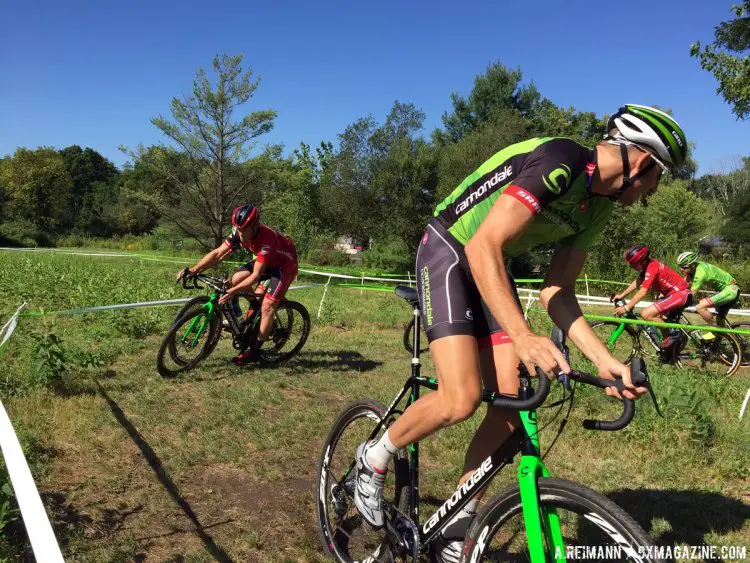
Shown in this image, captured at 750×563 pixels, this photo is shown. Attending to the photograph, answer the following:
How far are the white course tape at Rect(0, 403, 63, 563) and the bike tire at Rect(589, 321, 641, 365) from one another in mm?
9320


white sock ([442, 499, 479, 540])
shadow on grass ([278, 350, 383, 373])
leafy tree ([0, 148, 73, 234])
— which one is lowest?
shadow on grass ([278, 350, 383, 373])

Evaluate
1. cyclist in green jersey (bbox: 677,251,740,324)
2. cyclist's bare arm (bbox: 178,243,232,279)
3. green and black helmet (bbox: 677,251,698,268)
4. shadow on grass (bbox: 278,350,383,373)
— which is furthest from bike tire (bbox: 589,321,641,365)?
cyclist's bare arm (bbox: 178,243,232,279)

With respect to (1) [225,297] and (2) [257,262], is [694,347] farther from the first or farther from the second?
(1) [225,297]

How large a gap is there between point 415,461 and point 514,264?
116 feet

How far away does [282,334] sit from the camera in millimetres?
7902

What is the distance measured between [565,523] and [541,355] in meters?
0.83

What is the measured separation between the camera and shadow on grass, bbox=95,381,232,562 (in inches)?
129

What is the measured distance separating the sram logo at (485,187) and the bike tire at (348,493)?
1.26 meters

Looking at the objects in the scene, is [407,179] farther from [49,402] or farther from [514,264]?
[49,402]

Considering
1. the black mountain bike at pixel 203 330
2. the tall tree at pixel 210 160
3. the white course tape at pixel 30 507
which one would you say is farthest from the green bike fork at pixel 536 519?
the tall tree at pixel 210 160

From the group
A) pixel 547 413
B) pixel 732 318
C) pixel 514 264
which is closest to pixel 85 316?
pixel 547 413

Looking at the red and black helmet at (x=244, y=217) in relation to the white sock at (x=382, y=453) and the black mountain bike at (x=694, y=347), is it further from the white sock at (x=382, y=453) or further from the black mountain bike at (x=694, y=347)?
the black mountain bike at (x=694, y=347)

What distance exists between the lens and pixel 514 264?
36.7m

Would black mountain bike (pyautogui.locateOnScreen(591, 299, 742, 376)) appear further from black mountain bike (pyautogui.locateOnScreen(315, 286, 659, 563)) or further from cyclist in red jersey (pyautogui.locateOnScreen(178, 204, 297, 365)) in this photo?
black mountain bike (pyautogui.locateOnScreen(315, 286, 659, 563))
